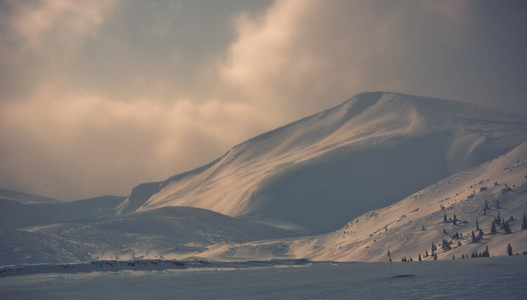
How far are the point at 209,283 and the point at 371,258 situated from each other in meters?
122

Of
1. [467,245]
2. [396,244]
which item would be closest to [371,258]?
[396,244]

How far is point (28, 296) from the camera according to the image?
36.5 meters

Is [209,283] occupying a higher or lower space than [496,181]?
lower

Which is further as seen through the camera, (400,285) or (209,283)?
(209,283)

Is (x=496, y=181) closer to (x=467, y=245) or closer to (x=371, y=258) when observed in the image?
(x=371, y=258)

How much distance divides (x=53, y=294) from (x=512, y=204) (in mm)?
150055

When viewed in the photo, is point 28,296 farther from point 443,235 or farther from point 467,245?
point 443,235

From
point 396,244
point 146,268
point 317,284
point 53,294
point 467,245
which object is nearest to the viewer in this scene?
point 317,284

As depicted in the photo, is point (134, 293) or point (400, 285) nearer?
point (400, 285)

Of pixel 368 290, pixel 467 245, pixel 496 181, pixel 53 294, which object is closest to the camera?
pixel 368 290

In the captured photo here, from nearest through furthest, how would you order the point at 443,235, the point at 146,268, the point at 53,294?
the point at 53,294, the point at 146,268, the point at 443,235

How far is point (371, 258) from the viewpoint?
6063 inches

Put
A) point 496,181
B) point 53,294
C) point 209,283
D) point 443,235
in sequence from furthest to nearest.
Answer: point 496,181 < point 443,235 < point 209,283 < point 53,294

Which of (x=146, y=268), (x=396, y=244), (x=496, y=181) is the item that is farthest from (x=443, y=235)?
(x=146, y=268)
